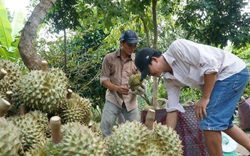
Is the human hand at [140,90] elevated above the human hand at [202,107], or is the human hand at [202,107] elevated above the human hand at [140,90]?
the human hand at [202,107]

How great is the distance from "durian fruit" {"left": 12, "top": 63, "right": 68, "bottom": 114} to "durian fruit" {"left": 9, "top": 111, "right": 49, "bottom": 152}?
6 cm

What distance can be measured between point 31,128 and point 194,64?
127cm

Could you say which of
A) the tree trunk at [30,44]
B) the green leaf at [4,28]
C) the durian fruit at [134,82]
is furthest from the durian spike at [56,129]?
the green leaf at [4,28]

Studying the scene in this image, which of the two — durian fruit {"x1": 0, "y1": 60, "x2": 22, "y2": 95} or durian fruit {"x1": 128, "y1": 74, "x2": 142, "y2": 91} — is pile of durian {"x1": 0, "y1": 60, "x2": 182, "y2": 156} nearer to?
durian fruit {"x1": 0, "y1": 60, "x2": 22, "y2": 95}

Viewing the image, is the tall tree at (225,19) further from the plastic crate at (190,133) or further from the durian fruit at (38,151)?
the durian fruit at (38,151)

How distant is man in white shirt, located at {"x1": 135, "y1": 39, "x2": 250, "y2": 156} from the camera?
204 centimetres

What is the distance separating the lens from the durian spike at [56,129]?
38.1 inches

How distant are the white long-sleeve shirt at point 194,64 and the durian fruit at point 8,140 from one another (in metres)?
1.37

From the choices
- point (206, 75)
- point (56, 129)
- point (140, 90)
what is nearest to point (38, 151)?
point (56, 129)

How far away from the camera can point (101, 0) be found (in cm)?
305

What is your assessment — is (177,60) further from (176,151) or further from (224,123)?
(176,151)

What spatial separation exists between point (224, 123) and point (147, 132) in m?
1.14

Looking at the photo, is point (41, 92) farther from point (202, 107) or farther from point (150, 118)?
point (202, 107)

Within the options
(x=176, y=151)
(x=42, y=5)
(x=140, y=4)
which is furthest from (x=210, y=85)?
(x=140, y=4)
